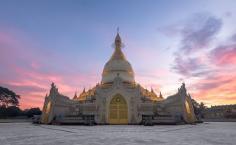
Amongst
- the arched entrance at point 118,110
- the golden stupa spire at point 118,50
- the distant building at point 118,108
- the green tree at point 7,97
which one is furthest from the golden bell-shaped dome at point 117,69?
the green tree at point 7,97

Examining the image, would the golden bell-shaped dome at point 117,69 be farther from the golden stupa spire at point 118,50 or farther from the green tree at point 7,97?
the green tree at point 7,97

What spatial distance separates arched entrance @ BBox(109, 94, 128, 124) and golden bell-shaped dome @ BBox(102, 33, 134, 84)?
10.00 m

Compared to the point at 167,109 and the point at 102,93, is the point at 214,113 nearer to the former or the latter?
the point at 167,109

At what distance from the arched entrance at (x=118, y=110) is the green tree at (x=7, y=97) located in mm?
36089

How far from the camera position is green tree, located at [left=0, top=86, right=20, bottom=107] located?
2625 inches

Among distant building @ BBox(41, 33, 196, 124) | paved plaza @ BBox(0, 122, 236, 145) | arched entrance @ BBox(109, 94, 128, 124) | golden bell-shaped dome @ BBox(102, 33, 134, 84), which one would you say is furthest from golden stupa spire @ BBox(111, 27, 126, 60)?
paved plaza @ BBox(0, 122, 236, 145)

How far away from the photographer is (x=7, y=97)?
Answer: 2660 inches

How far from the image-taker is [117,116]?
42.0 meters

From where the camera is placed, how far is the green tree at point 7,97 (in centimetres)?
6669

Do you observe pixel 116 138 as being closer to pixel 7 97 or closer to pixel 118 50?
pixel 118 50

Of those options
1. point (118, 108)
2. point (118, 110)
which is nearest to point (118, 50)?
point (118, 108)

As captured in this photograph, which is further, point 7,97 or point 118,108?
point 7,97

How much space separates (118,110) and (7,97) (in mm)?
37596

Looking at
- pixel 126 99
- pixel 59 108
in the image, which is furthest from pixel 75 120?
pixel 126 99
